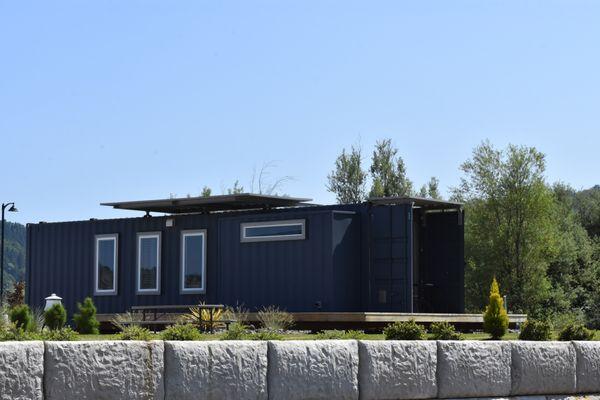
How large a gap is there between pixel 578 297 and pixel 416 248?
24003 millimetres

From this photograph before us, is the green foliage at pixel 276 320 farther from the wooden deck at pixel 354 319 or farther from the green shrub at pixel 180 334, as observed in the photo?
the green shrub at pixel 180 334

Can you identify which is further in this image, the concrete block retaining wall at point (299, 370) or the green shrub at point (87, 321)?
the green shrub at point (87, 321)

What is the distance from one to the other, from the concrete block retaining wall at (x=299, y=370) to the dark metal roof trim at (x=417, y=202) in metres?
8.26

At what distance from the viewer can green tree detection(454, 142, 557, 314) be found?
41.0 metres

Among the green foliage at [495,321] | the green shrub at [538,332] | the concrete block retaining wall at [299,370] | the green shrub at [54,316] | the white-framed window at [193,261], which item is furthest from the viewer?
the white-framed window at [193,261]

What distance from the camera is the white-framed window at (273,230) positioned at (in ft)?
70.5

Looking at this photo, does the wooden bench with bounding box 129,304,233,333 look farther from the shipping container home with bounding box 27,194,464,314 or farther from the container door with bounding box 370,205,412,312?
the container door with bounding box 370,205,412,312

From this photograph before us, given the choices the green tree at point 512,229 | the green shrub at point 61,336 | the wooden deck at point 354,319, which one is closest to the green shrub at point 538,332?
the wooden deck at point 354,319

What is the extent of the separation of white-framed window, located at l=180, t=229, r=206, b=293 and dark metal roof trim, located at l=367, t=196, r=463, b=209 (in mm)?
3889

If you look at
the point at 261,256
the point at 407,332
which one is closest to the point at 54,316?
the point at 261,256

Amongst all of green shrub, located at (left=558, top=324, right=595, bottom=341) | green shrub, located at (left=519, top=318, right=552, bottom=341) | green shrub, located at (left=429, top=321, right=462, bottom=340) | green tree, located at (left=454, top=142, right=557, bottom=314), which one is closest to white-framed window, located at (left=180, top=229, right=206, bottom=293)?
green shrub, located at (left=519, top=318, right=552, bottom=341)

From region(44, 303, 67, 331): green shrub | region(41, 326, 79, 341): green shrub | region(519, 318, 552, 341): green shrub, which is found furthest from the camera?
region(44, 303, 67, 331): green shrub

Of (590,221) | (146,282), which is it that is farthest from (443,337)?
(590,221)

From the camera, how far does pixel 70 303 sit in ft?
82.6
